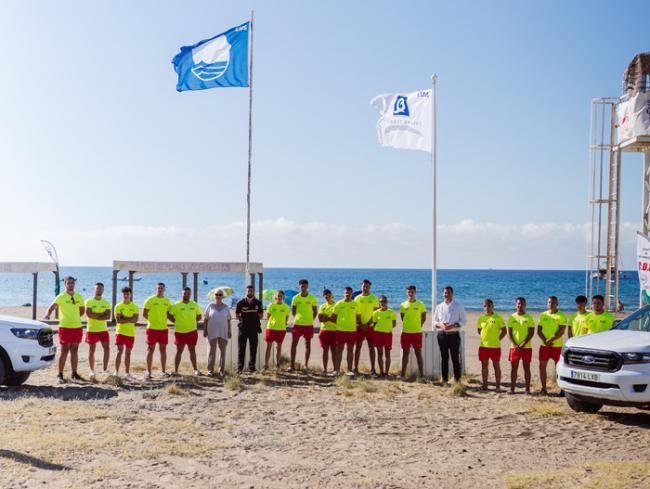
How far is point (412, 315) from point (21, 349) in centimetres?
680

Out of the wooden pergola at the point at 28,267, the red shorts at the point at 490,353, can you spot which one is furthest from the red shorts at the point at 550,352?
the wooden pergola at the point at 28,267

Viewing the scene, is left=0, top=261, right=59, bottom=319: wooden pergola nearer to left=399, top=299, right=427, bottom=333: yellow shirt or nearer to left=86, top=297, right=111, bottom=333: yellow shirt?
left=86, top=297, right=111, bottom=333: yellow shirt

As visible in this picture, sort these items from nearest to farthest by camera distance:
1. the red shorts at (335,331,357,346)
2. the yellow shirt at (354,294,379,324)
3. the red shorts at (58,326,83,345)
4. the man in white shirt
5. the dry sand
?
1. the dry sand
2. the man in white shirt
3. the red shorts at (58,326,83,345)
4. the red shorts at (335,331,357,346)
5. the yellow shirt at (354,294,379,324)

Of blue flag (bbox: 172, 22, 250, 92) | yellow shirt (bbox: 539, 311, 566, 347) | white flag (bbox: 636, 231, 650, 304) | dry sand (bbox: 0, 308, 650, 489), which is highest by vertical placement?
blue flag (bbox: 172, 22, 250, 92)

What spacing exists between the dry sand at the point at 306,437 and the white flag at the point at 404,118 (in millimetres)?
5270

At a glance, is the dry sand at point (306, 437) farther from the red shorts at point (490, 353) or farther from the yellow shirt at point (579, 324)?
the yellow shirt at point (579, 324)

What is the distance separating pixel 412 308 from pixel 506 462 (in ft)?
17.9

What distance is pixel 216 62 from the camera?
1472cm

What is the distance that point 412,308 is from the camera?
12789 mm

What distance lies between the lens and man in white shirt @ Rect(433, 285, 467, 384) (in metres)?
12.2

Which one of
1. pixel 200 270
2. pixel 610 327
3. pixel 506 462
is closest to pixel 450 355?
pixel 610 327

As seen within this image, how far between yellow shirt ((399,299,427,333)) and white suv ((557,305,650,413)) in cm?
329

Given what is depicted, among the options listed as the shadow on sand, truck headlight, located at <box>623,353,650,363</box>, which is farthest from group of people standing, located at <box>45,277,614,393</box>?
the shadow on sand

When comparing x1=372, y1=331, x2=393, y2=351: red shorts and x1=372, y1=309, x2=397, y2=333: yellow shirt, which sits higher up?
x1=372, y1=309, x2=397, y2=333: yellow shirt
